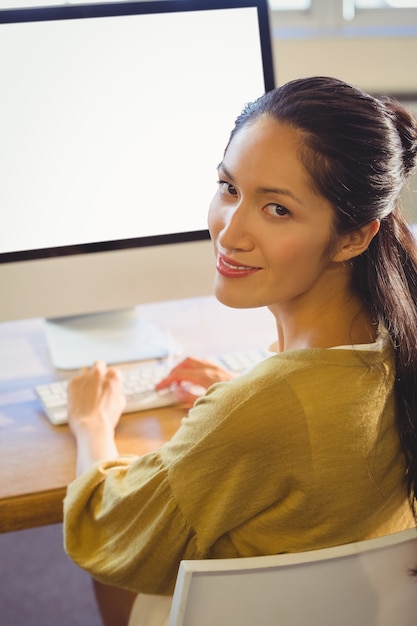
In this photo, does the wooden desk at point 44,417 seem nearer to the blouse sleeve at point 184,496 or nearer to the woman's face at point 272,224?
the blouse sleeve at point 184,496

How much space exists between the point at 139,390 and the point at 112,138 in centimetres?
36

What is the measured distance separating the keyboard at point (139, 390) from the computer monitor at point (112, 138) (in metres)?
0.08

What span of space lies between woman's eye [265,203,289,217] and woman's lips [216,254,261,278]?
6 cm

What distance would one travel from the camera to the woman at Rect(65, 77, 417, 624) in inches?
32.3

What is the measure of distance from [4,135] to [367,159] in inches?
21.6

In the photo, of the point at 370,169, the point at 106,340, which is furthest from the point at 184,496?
the point at 106,340

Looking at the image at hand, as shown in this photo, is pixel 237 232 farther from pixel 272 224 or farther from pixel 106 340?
pixel 106 340

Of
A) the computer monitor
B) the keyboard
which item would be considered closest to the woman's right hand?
the keyboard

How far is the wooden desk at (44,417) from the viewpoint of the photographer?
0.95 m

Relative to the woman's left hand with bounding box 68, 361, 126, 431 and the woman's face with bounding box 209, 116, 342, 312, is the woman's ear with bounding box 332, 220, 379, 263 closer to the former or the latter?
the woman's face with bounding box 209, 116, 342, 312

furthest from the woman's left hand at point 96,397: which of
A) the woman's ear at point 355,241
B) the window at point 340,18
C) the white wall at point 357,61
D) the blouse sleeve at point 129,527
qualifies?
the window at point 340,18

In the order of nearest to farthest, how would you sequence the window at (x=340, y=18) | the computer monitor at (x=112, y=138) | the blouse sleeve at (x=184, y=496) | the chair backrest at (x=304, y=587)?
the chair backrest at (x=304, y=587), the blouse sleeve at (x=184, y=496), the computer monitor at (x=112, y=138), the window at (x=340, y=18)

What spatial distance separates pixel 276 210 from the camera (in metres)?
0.90

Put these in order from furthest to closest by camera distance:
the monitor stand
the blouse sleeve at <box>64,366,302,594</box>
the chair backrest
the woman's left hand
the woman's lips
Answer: the monitor stand < the woman's left hand < the woman's lips < the blouse sleeve at <box>64,366,302,594</box> < the chair backrest
